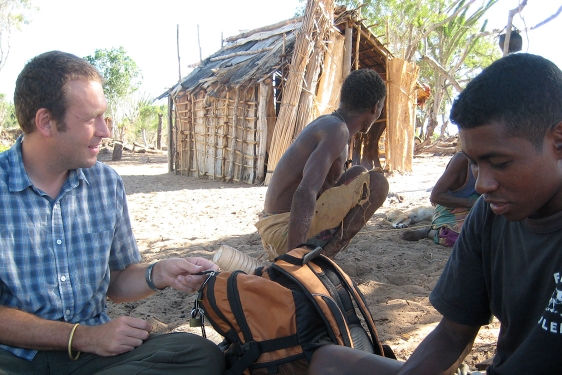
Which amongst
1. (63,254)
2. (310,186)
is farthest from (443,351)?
(310,186)

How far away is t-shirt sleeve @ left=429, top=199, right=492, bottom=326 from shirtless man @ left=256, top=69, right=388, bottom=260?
193cm

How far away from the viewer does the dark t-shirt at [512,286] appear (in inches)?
47.6

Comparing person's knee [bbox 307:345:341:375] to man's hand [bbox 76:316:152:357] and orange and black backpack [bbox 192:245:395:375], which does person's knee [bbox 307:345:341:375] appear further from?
man's hand [bbox 76:316:152:357]

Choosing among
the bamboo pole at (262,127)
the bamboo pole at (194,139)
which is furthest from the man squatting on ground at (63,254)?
the bamboo pole at (194,139)

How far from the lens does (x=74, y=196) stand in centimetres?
191

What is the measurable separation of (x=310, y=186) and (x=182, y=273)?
1.42 m

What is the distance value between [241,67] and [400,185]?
180 inches

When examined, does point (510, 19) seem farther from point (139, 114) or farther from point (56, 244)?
point (139, 114)

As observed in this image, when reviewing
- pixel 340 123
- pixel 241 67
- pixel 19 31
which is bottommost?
pixel 340 123

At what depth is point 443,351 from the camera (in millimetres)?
1503

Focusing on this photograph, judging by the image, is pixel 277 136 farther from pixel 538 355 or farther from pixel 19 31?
pixel 19 31

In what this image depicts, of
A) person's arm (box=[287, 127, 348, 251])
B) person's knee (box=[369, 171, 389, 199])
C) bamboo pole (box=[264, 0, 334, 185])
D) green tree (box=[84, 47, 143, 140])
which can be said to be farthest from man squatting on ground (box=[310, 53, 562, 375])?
green tree (box=[84, 47, 143, 140])

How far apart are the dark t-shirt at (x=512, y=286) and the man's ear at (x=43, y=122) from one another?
1.54 metres

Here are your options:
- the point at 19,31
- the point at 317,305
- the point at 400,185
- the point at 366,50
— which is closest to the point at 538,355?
the point at 317,305
